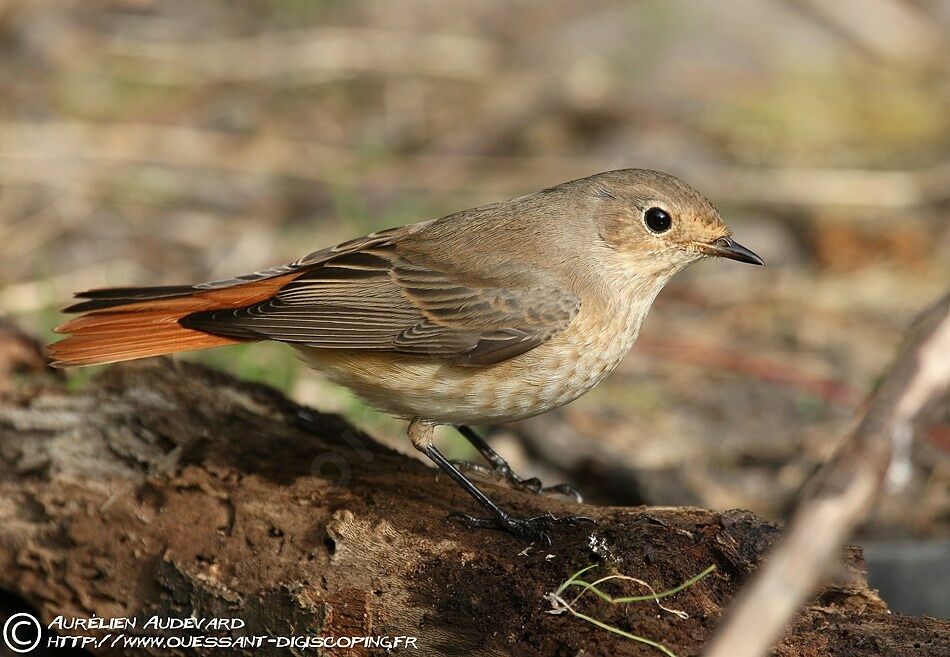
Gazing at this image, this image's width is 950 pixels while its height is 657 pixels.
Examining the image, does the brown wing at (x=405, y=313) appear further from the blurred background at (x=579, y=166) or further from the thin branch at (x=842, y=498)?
the thin branch at (x=842, y=498)

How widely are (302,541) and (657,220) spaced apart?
1.65 m

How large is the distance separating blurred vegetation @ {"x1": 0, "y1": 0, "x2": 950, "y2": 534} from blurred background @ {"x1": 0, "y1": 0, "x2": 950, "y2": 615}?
0.02 meters

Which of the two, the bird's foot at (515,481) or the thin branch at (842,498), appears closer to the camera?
the thin branch at (842,498)

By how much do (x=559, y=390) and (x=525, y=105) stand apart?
16.9ft

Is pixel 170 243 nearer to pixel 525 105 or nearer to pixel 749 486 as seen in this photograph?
pixel 525 105

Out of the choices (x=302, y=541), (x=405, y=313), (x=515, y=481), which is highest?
(x=405, y=313)

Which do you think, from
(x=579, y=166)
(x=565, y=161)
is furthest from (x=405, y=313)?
(x=565, y=161)

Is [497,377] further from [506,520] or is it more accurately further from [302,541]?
[302,541]

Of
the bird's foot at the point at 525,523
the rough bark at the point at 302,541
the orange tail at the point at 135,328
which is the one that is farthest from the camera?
the orange tail at the point at 135,328

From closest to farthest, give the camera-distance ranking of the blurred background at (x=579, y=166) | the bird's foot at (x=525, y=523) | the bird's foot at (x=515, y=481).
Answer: the bird's foot at (x=525, y=523) < the bird's foot at (x=515, y=481) < the blurred background at (x=579, y=166)

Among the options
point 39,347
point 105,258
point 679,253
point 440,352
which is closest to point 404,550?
point 440,352

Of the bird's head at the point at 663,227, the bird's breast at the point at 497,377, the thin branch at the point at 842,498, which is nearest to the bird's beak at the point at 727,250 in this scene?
the bird's head at the point at 663,227

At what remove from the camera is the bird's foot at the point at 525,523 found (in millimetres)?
3211

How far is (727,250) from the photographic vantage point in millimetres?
3996
